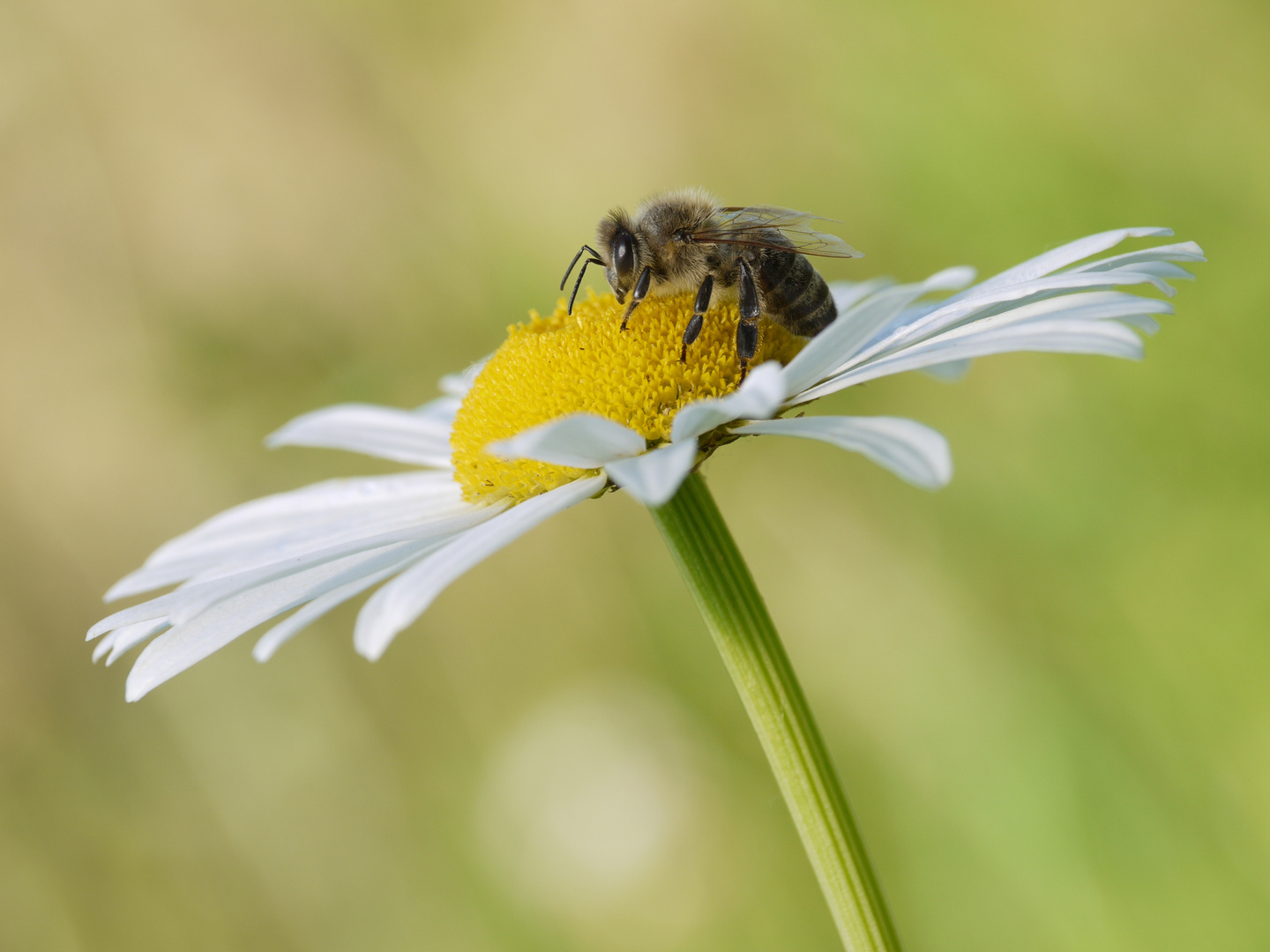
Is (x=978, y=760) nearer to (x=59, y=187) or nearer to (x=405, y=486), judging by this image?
(x=405, y=486)

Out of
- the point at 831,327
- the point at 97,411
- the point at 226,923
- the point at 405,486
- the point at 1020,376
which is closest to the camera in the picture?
the point at 831,327

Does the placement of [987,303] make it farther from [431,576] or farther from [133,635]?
[133,635]

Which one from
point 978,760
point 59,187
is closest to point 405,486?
point 978,760

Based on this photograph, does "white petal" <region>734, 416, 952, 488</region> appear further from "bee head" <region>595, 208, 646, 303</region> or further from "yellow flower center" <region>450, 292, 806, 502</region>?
"bee head" <region>595, 208, 646, 303</region>

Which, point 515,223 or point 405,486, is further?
point 515,223

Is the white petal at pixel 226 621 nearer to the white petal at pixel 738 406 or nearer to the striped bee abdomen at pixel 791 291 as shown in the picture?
the white petal at pixel 738 406

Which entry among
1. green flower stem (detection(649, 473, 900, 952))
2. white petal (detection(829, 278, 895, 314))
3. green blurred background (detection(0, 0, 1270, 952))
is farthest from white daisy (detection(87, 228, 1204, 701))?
green blurred background (detection(0, 0, 1270, 952))
